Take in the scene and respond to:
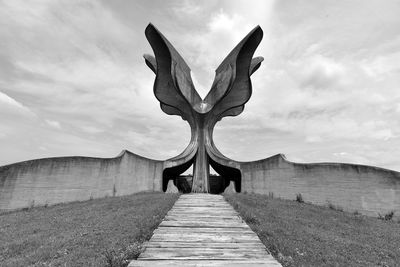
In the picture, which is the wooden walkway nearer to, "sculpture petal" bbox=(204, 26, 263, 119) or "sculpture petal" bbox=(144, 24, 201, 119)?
"sculpture petal" bbox=(144, 24, 201, 119)

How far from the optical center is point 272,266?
365 centimetres

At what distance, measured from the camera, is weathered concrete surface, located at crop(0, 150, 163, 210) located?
11.3 metres

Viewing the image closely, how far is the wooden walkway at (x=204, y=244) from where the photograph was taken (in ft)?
12.4

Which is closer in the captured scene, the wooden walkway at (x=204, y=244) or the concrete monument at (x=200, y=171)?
the wooden walkway at (x=204, y=244)

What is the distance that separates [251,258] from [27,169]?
40.8 ft

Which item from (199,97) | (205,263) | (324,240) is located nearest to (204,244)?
(205,263)

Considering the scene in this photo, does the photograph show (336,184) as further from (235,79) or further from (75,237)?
(75,237)

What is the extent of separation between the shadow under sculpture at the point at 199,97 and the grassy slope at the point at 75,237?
994 cm

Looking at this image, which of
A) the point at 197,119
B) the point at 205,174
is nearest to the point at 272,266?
the point at 205,174

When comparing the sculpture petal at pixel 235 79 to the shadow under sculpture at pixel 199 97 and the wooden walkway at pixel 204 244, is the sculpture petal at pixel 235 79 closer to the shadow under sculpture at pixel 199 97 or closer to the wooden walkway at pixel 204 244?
the shadow under sculpture at pixel 199 97

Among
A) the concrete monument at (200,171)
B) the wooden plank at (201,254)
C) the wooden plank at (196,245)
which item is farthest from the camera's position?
the concrete monument at (200,171)

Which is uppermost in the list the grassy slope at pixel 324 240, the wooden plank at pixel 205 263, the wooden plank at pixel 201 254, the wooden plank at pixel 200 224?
the wooden plank at pixel 200 224

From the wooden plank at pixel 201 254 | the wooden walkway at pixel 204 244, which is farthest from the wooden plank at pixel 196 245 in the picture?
the wooden plank at pixel 201 254

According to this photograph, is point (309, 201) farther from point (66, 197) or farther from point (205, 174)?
point (66, 197)
